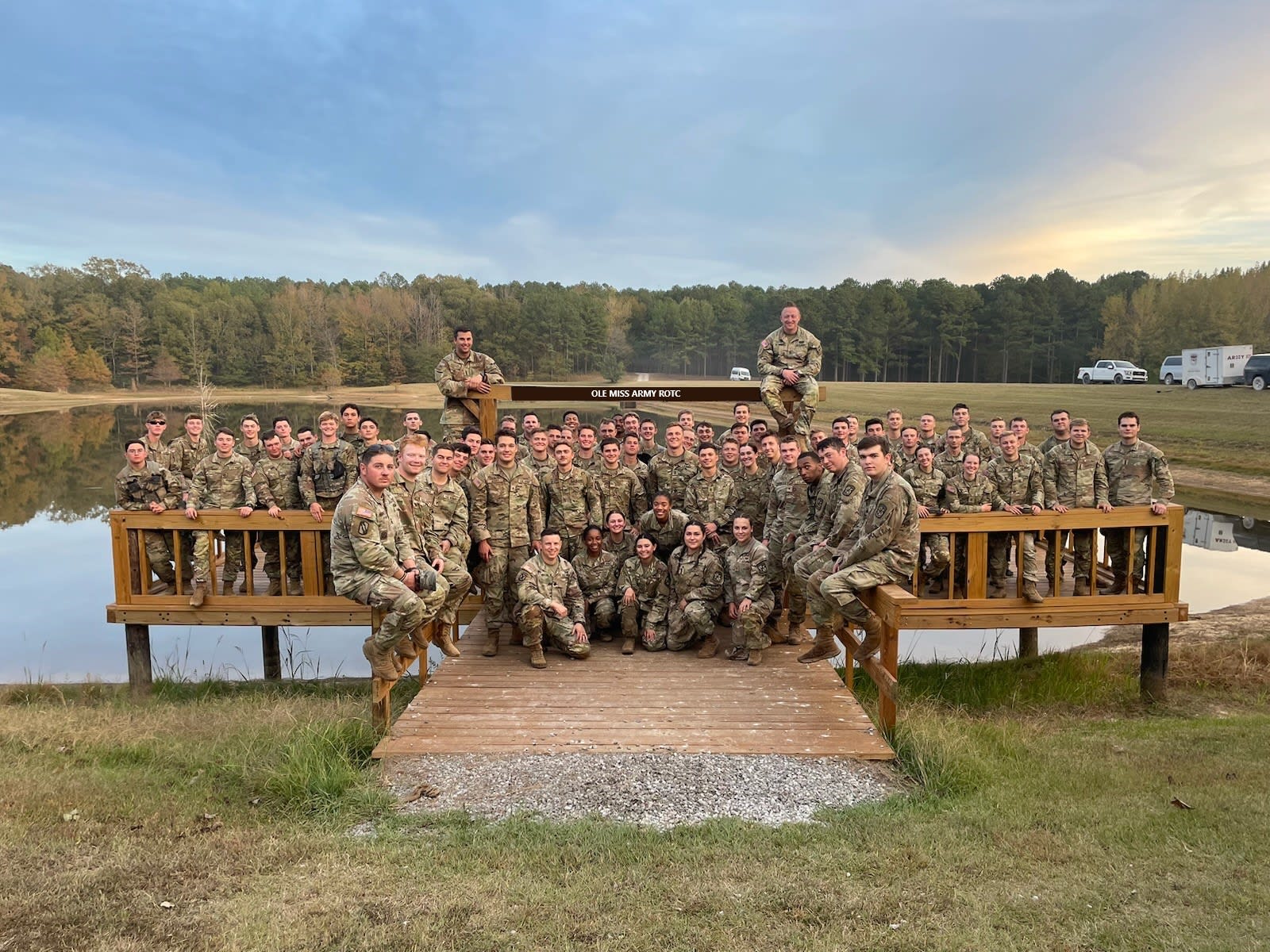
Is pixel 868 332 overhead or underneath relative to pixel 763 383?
overhead

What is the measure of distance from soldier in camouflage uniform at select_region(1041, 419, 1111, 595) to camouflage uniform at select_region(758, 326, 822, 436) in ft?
8.89

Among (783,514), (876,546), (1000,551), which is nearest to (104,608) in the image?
(783,514)

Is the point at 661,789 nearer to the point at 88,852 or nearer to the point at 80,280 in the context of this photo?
the point at 88,852

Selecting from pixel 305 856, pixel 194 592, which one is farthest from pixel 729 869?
pixel 194 592

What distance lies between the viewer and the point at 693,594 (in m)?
8.11

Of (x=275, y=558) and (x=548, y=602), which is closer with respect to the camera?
(x=548, y=602)

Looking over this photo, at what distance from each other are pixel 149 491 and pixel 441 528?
351 centimetres

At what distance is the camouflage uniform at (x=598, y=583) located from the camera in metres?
8.34

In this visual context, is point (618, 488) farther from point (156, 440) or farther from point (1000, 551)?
point (156, 440)

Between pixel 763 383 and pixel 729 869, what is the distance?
260 inches

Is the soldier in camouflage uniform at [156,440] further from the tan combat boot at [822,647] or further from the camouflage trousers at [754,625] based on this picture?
the tan combat boot at [822,647]

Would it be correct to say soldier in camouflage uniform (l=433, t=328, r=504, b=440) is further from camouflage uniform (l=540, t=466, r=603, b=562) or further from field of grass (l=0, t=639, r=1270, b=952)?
field of grass (l=0, t=639, r=1270, b=952)

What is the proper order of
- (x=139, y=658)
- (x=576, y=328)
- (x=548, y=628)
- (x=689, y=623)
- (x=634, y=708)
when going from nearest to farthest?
(x=634, y=708) → (x=548, y=628) → (x=689, y=623) → (x=139, y=658) → (x=576, y=328)

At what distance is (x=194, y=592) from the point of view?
27.8 ft
